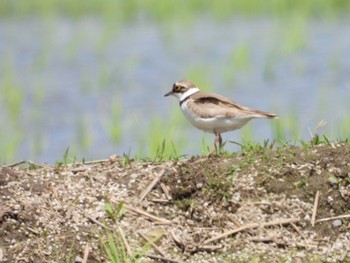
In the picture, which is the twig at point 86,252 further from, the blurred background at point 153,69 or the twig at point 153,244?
the blurred background at point 153,69

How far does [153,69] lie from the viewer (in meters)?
15.4

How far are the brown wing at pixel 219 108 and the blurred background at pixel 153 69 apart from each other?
231 cm

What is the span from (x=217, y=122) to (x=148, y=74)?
8.19m

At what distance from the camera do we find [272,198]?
6195 millimetres

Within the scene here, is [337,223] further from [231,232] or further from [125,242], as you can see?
[125,242]

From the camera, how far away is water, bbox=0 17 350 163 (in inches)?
470

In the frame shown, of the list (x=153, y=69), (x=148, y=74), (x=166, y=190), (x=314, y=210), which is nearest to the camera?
(x=314, y=210)

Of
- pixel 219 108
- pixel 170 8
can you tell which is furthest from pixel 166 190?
pixel 170 8

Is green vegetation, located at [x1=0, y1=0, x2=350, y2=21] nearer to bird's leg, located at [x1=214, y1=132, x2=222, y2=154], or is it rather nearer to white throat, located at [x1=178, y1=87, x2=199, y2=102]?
white throat, located at [x1=178, y1=87, x2=199, y2=102]

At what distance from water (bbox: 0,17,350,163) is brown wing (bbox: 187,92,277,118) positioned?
3.29m

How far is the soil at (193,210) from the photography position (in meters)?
5.93

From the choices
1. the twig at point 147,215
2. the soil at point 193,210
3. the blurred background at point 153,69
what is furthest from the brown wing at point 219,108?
the blurred background at point 153,69

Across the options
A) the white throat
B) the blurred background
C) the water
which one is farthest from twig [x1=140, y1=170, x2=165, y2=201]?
the water

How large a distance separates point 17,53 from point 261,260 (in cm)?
1102
